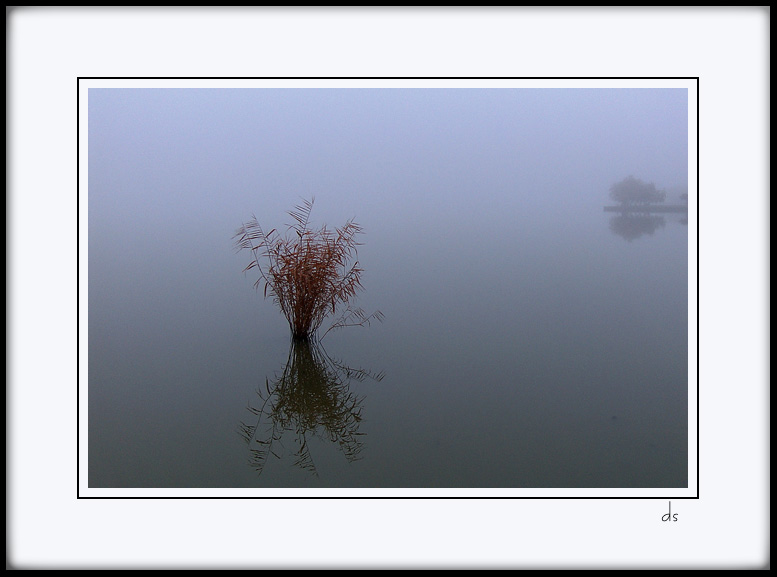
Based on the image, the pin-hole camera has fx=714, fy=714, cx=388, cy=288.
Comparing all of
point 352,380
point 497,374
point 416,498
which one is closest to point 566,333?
point 497,374

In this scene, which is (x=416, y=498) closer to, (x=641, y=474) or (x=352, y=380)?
(x=641, y=474)

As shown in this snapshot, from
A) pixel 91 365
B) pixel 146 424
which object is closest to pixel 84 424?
pixel 146 424

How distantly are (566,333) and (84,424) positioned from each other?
265 cm

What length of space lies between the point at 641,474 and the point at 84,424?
205 centimetres

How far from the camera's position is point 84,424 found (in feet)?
8.63

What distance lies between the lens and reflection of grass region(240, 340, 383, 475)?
273cm

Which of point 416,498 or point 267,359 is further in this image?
point 267,359

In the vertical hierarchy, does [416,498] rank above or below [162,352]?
below

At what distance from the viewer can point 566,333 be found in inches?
164

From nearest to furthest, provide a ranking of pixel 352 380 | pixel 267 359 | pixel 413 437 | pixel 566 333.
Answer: pixel 413 437
pixel 352 380
pixel 267 359
pixel 566 333

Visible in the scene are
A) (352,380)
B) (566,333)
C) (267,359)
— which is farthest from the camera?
(566,333)

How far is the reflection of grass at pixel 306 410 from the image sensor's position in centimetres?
273

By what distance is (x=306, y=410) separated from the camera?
306 cm

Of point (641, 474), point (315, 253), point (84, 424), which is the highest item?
point (315, 253)
